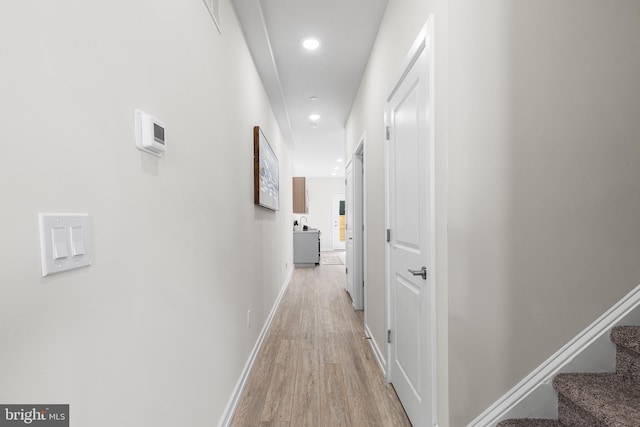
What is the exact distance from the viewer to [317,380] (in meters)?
2.32

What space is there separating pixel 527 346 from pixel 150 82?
66.6 inches

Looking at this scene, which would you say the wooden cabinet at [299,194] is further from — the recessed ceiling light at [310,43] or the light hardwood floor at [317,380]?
the recessed ceiling light at [310,43]

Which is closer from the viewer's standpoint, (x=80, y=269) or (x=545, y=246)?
(x=80, y=269)

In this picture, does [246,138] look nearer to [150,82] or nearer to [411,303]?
[150,82]

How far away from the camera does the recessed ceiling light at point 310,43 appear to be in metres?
2.74

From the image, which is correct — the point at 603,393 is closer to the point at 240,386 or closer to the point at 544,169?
the point at 544,169

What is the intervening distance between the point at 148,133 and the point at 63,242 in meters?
0.44

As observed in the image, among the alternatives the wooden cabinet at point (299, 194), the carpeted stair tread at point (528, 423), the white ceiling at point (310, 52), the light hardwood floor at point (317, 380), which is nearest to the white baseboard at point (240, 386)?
the light hardwood floor at point (317, 380)

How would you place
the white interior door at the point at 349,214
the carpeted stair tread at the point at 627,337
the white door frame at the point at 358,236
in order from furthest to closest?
the white interior door at the point at 349,214 → the white door frame at the point at 358,236 → the carpeted stair tread at the point at 627,337

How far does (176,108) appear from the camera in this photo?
126cm

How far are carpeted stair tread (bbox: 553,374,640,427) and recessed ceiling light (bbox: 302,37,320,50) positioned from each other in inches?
109

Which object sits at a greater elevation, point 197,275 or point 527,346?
point 197,275

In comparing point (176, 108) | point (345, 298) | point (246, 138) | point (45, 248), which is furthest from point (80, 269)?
point (345, 298)

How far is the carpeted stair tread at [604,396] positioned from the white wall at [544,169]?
4.6 inches
